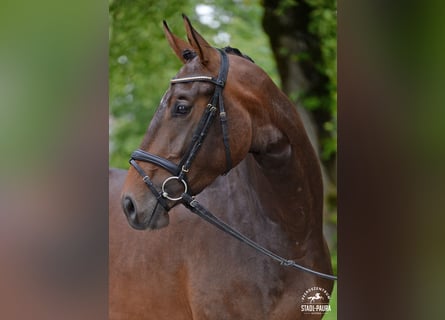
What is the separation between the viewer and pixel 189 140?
8.11ft

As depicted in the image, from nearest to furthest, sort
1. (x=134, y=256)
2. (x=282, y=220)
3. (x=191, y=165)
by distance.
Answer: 1. (x=191, y=165)
2. (x=282, y=220)
3. (x=134, y=256)

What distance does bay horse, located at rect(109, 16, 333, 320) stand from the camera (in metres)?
2.47

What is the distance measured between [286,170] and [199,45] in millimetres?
798

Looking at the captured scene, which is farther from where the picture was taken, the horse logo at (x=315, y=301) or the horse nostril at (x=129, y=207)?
the horse logo at (x=315, y=301)

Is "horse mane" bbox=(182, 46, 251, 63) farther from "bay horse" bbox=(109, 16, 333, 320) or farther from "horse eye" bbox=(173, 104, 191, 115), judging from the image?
"horse eye" bbox=(173, 104, 191, 115)

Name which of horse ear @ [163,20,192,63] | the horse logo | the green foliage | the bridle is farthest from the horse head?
the horse logo

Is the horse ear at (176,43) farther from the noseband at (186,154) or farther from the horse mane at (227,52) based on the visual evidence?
the noseband at (186,154)

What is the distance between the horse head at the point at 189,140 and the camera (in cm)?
Answer: 246

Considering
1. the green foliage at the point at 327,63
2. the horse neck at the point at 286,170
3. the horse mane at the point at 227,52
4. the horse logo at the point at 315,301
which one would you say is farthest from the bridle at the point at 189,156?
the horse logo at the point at 315,301

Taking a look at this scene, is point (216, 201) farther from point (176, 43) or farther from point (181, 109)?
point (176, 43)
